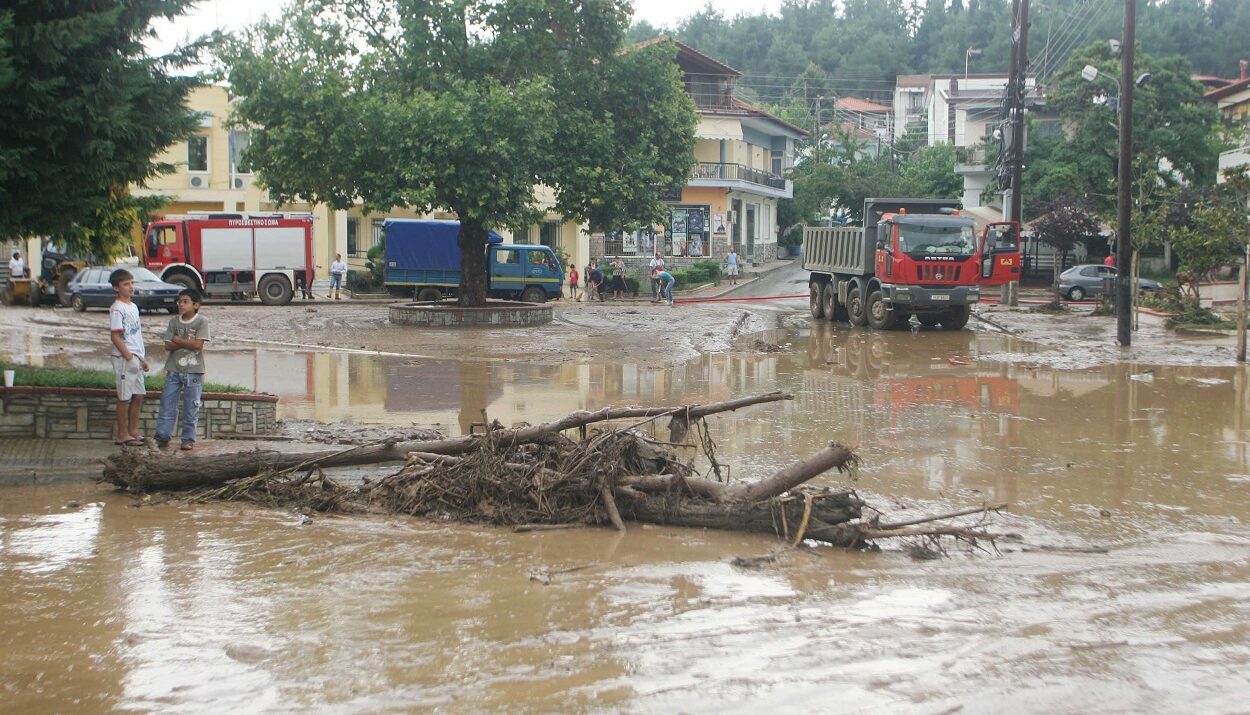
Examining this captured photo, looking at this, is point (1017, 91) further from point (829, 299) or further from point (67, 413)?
point (67, 413)

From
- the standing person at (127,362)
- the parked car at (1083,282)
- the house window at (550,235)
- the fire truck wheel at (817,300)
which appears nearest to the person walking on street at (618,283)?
the house window at (550,235)

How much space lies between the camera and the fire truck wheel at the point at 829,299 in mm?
30906

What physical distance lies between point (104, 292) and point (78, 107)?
71.1 feet

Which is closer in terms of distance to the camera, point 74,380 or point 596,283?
point 74,380

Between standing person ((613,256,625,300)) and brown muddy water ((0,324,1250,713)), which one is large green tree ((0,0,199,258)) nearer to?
brown muddy water ((0,324,1250,713))

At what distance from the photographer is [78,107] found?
33.7 ft

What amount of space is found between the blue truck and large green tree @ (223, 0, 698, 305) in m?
7.73

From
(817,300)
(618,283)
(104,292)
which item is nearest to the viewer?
(104,292)

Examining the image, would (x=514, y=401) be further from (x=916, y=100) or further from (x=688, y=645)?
(x=916, y=100)

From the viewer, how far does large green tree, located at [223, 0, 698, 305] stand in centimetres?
2572

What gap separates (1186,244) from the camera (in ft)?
82.7

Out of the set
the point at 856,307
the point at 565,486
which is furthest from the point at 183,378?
the point at 856,307

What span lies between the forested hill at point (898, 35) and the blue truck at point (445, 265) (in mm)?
53292

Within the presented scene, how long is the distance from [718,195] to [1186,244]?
1250 inches
